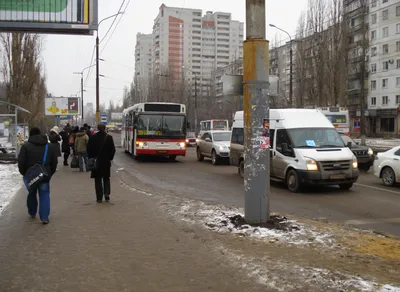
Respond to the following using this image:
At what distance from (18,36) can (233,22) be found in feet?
307

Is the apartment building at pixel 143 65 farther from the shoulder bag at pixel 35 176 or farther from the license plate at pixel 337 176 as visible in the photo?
the shoulder bag at pixel 35 176

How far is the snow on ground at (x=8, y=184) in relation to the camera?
977 cm

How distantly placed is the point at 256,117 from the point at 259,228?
182 centimetres

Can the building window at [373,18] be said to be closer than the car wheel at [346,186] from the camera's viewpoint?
No

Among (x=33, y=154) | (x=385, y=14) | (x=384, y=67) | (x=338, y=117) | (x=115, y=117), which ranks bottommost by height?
(x=33, y=154)

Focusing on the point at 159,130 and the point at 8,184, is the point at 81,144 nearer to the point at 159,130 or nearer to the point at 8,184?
the point at 8,184

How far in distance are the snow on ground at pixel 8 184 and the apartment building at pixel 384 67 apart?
52510 millimetres

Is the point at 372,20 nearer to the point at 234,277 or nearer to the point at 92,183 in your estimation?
the point at 92,183

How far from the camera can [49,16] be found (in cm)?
1511

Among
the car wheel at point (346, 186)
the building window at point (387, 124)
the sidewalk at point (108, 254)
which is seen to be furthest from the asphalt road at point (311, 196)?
the building window at point (387, 124)

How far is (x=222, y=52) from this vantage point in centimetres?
11294

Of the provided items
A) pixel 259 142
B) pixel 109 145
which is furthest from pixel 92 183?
pixel 259 142

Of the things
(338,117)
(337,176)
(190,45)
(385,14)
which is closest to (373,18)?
(385,14)

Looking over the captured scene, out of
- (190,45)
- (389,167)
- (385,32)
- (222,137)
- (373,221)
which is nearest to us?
(373,221)
